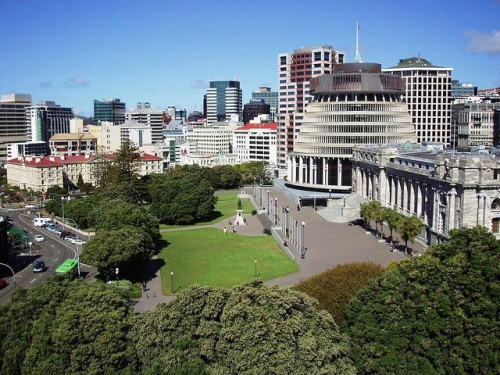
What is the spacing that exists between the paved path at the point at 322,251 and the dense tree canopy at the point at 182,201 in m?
4.01

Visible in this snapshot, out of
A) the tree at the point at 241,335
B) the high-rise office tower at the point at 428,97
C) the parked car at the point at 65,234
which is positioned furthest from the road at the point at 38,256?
the high-rise office tower at the point at 428,97

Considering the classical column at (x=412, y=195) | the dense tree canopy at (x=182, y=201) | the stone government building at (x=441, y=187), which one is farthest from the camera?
the dense tree canopy at (x=182, y=201)

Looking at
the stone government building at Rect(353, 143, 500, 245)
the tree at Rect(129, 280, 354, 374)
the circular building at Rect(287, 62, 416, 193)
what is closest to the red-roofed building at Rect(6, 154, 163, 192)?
the circular building at Rect(287, 62, 416, 193)

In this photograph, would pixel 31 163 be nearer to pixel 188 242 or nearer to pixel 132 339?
pixel 188 242

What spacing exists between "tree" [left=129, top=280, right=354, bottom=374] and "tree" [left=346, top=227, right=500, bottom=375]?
2325 millimetres

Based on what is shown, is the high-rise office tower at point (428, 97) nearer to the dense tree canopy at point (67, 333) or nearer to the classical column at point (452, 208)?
the classical column at point (452, 208)

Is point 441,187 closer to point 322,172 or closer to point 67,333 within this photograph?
point 322,172

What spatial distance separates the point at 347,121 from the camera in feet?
417

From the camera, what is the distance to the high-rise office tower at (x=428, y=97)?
196 meters

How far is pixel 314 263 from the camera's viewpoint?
236 feet

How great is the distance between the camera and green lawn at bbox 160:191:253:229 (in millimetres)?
110188

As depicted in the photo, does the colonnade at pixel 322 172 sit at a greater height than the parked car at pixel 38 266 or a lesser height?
greater

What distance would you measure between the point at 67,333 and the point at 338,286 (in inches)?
762

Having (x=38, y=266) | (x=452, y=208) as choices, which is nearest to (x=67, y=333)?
(x=38, y=266)
